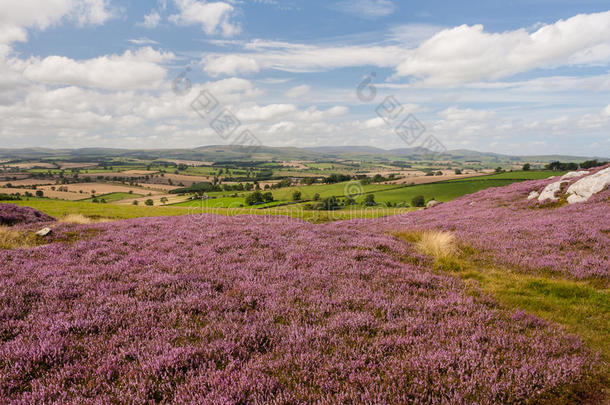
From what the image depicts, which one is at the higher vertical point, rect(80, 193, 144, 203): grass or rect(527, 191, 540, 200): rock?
rect(527, 191, 540, 200): rock

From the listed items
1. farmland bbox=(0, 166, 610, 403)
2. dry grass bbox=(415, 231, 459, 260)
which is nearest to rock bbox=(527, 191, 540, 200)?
farmland bbox=(0, 166, 610, 403)

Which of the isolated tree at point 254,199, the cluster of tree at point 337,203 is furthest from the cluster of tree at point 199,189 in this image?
the cluster of tree at point 337,203

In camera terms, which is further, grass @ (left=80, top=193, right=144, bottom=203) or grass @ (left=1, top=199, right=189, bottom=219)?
grass @ (left=80, top=193, right=144, bottom=203)

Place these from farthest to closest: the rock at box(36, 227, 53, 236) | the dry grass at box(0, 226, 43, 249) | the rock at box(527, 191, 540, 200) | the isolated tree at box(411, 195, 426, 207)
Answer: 1. the isolated tree at box(411, 195, 426, 207)
2. the rock at box(527, 191, 540, 200)
3. the rock at box(36, 227, 53, 236)
4. the dry grass at box(0, 226, 43, 249)

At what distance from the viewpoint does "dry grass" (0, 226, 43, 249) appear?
10.3 metres

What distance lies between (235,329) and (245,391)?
155cm

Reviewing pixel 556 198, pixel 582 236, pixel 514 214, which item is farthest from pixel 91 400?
pixel 556 198

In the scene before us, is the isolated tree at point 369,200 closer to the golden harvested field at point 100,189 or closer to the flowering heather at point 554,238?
the flowering heather at point 554,238

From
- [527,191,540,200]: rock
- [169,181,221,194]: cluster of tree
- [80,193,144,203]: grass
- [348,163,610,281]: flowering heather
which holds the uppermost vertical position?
[527,191,540,200]: rock

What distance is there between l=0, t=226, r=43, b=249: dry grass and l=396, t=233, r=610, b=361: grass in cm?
1541

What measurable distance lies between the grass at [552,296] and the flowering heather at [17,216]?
73.6ft

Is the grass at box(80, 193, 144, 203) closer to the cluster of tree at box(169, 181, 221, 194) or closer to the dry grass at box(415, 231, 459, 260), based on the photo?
the cluster of tree at box(169, 181, 221, 194)

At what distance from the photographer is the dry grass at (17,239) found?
10.3m

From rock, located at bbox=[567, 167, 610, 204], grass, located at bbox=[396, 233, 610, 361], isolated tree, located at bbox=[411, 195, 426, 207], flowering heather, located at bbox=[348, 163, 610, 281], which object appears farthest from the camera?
isolated tree, located at bbox=[411, 195, 426, 207]
